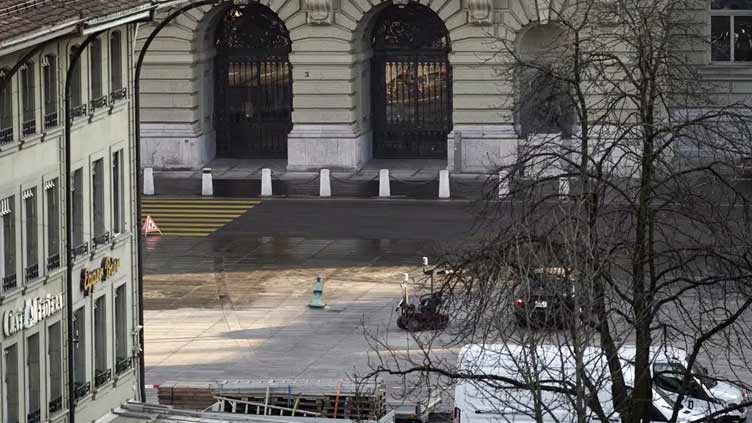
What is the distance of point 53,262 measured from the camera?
44.0 meters

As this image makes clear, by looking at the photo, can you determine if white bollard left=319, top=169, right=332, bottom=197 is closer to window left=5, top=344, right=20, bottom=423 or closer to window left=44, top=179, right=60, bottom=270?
window left=44, top=179, right=60, bottom=270

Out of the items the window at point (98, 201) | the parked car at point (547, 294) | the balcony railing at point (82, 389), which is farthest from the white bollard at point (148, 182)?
the parked car at point (547, 294)

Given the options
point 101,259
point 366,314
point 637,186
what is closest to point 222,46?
point 366,314

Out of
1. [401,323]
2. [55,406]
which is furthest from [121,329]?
[401,323]

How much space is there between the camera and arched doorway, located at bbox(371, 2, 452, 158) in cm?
8200

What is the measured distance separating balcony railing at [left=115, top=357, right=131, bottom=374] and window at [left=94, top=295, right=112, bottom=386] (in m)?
0.54

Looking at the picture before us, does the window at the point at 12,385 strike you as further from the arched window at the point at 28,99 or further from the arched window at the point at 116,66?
the arched window at the point at 116,66

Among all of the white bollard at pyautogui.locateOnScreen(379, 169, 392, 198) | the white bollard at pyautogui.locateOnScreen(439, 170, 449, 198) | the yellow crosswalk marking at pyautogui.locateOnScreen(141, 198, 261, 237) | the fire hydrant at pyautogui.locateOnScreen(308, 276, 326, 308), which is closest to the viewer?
the fire hydrant at pyautogui.locateOnScreen(308, 276, 326, 308)

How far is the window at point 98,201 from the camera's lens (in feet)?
153

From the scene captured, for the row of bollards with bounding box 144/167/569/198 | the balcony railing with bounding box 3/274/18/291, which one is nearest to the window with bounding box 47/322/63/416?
the balcony railing with bounding box 3/274/18/291

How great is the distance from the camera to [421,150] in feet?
272

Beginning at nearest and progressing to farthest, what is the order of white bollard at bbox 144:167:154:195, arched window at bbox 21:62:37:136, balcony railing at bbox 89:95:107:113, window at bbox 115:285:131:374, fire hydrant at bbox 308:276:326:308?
arched window at bbox 21:62:37:136, balcony railing at bbox 89:95:107:113, window at bbox 115:285:131:374, fire hydrant at bbox 308:276:326:308, white bollard at bbox 144:167:154:195

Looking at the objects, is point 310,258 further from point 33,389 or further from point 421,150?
point 33,389

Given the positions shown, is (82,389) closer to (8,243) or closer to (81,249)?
(81,249)
